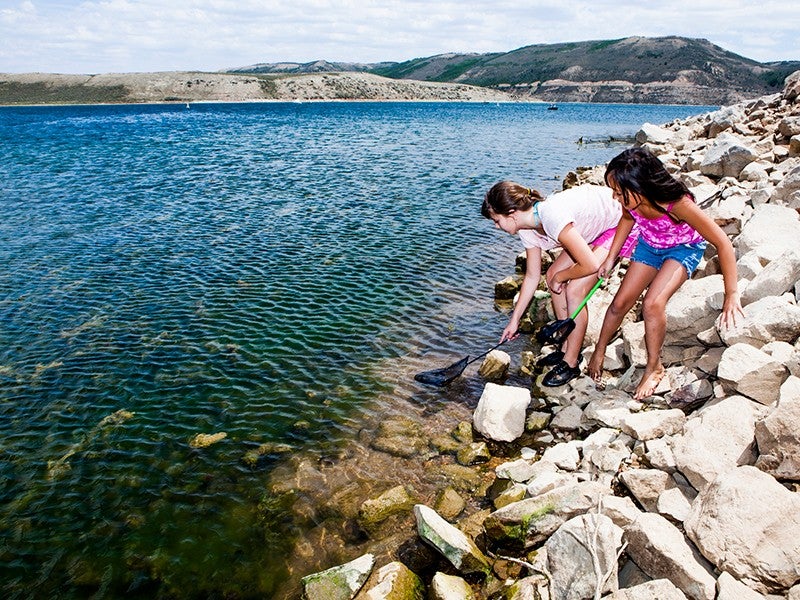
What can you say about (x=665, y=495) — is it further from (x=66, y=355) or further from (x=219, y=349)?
(x=66, y=355)

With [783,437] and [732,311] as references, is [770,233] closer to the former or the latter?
[732,311]

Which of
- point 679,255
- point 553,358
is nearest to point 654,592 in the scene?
point 679,255

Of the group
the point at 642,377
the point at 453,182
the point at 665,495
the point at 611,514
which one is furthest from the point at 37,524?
the point at 453,182

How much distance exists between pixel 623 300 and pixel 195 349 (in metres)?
8.98

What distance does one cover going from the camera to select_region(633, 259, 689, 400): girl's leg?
671 cm

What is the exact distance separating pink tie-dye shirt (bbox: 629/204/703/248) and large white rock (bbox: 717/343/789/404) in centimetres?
163

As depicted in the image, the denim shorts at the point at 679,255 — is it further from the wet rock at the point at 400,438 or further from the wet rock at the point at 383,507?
the wet rock at the point at 383,507

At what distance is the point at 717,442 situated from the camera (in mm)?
5066

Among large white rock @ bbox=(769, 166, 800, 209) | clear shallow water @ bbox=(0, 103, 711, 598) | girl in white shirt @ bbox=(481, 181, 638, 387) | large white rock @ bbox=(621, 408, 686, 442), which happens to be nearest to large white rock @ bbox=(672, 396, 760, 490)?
large white rock @ bbox=(621, 408, 686, 442)

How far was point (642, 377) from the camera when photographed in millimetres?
7344

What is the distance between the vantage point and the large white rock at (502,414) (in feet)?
26.2

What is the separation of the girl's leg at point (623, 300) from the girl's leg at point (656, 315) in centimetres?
24

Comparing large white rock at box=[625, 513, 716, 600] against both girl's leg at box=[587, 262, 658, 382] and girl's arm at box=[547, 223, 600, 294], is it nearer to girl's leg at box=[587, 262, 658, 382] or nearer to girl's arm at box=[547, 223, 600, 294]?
girl's arm at box=[547, 223, 600, 294]

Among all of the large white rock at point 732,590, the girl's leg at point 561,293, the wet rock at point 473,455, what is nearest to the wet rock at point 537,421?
the wet rock at point 473,455
